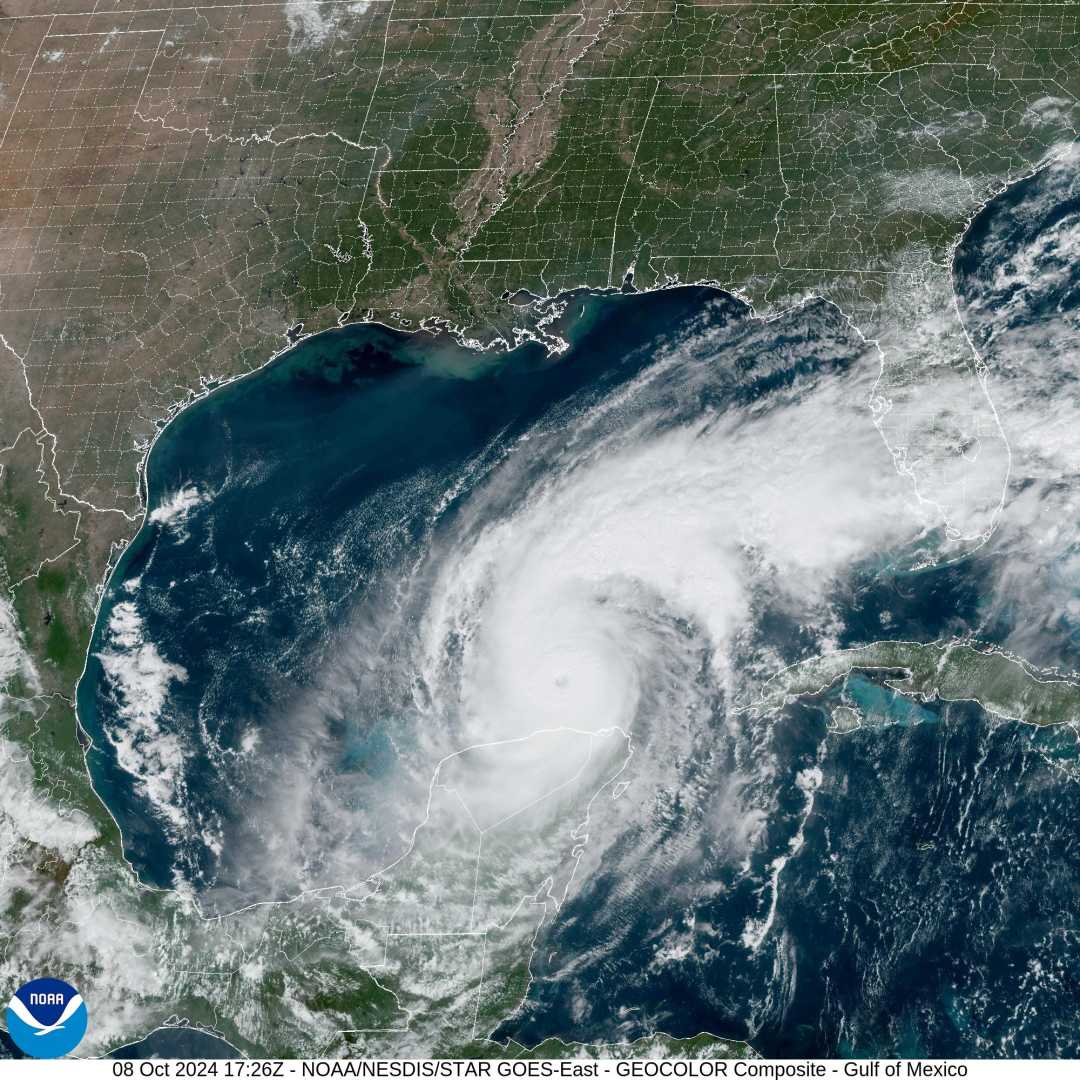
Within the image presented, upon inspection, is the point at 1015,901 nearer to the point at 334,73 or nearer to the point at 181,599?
the point at 181,599

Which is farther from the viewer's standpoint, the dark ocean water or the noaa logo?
the noaa logo

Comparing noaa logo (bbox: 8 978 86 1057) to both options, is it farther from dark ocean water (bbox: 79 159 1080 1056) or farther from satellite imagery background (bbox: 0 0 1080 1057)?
dark ocean water (bbox: 79 159 1080 1056)

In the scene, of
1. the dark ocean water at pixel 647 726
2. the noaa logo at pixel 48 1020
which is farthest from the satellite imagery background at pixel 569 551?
the noaa logo at pixel 48 1020

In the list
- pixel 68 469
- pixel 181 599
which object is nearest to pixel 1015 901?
pixel 181 599

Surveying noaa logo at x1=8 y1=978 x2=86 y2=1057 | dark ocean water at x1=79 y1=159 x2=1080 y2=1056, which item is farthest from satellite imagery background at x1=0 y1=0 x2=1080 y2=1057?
noaa logo at x1=8 y1=978 x2=86 y2=1057

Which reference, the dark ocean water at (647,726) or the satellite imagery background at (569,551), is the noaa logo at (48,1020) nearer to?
the satellite imagery background at (569,551)

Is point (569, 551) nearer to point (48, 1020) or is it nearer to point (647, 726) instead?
point (647, 726)

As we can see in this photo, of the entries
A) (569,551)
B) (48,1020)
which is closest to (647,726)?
(569,551)
